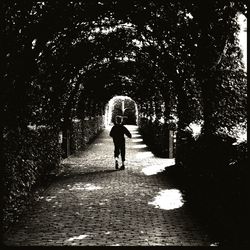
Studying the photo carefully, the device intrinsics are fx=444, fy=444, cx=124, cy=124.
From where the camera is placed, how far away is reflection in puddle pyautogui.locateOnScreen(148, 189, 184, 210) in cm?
835

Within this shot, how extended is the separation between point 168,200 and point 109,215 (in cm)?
172

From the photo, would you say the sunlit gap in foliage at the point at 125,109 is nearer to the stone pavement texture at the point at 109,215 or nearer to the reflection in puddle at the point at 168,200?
the stone pavement texture at the point at 109,215

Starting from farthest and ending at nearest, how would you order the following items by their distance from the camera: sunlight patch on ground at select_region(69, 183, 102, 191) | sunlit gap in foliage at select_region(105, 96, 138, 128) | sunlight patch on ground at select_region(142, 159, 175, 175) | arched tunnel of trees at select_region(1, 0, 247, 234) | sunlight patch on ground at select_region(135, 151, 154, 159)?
1. sunlit gap in foliage at select_region(105, 96, 138, 128)
2. sunlight patch on ground at select_region(135, 151, 154, 159)
3. sunlight patch on ground at select_region(142, 159, 175, 175)
4. sunlight patch on ground at select_region(69, 183, 102, 191)
5. arched tunnel of trees at select_region(1, 0, 247, 234)

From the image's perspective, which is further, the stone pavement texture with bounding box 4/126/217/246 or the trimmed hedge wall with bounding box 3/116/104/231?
the trimmed hedge wall with bounding box 3/116/104/231

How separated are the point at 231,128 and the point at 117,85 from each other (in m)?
25.7

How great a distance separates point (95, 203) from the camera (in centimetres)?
860

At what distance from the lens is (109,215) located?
7.59 m

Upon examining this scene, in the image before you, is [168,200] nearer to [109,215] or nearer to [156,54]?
[109,215]

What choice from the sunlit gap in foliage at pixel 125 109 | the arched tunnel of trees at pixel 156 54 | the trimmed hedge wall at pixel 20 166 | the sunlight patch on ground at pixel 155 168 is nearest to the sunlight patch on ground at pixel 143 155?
the sunlight patch on ground at pixel 155 168

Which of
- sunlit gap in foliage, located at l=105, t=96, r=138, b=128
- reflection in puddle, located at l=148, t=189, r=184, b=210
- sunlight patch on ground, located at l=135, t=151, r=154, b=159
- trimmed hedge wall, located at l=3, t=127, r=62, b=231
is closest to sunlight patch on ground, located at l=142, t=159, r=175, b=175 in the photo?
sunlight patch on ground, located at l=135, t=151, r=154, b=159

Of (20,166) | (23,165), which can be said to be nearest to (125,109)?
(23,165)

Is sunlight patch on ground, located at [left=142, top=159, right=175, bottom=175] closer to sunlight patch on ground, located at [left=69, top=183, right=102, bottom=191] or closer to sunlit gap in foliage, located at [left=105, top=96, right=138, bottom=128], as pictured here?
sunlight patch on ground, located at [left=69, top=183, right=102, bottom=191]

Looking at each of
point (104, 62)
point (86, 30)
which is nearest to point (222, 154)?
point (86, 30)

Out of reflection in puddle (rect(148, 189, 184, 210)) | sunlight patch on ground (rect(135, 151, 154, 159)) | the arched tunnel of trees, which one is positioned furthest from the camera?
sunlight patch on ground (rect(135, 151, 154, 159))
